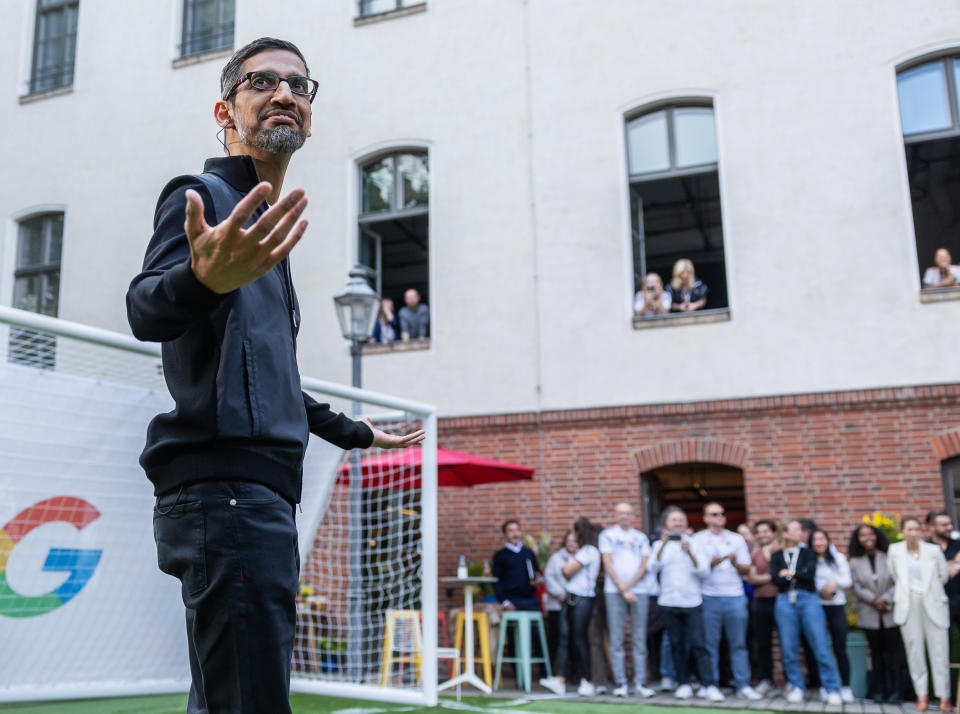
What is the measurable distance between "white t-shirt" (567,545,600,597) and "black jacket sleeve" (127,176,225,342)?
9.71 m

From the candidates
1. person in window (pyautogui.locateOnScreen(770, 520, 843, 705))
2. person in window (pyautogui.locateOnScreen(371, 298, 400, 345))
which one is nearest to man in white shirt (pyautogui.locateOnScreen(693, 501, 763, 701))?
person in window (pyautogui.locateOnScreen(770, 520, 843, 705))

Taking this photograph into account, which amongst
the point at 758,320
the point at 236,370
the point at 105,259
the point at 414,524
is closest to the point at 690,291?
the point at 758,320

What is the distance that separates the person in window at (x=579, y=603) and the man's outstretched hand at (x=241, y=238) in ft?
32.1

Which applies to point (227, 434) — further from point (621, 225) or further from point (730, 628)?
point (621, 225)

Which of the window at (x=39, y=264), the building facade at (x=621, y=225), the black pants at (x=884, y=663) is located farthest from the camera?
the window at (x=39, y=264)

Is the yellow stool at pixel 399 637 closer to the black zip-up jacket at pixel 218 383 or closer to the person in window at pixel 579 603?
the person in window at pixel 579 603

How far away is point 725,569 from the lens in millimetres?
10320

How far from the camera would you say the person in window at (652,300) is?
12219mm

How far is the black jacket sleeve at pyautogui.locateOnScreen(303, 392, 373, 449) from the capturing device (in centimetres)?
231

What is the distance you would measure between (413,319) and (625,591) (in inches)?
195

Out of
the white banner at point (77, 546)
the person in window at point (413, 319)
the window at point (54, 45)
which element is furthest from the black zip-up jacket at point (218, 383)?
the window at point (54, 45)

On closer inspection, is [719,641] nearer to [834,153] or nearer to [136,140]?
[834,153]

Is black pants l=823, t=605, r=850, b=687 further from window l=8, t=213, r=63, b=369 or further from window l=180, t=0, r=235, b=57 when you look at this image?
window l=8, t=213, r=63, b=369

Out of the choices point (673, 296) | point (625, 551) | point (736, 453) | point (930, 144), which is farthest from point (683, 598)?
point (930, 144)
